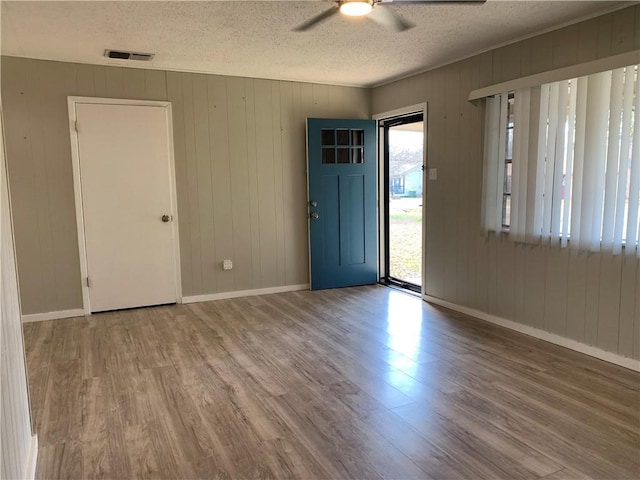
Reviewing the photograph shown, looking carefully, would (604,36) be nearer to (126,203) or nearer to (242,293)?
(242,293)

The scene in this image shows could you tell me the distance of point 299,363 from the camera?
324 centimetres

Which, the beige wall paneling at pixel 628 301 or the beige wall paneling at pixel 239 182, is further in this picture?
the beige wall paneling at pixel 239 182

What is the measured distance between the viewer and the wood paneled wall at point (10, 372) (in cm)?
153

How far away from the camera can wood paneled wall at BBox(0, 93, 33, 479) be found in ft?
5.01

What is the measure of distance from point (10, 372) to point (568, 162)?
3461 millimetres

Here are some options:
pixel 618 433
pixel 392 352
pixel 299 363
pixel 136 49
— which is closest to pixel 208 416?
pixel 299 363

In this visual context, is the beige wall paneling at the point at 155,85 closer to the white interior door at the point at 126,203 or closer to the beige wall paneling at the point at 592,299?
the white interior door at the point at 126,203

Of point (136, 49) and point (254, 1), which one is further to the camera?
point (136, 49)

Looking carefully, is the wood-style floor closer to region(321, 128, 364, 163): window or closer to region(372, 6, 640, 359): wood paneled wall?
region(372, 6, 640, 359): wood paneled wall

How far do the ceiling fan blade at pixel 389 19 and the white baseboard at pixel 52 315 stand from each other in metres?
3.66

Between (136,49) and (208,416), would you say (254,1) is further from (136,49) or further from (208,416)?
(208,416)

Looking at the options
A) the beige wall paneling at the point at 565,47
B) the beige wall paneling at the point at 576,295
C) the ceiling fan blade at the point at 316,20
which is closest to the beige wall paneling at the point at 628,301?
the beige wall paneling at the point at 576,295

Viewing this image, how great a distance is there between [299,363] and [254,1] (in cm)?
235

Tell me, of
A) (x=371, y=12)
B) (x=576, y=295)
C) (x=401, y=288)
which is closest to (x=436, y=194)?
(x=401, y=288)
